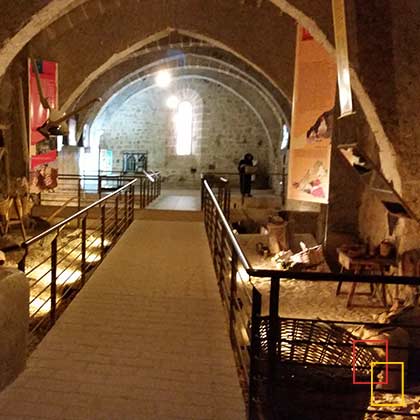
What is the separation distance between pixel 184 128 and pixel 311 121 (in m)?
11.1

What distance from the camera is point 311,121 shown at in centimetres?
682

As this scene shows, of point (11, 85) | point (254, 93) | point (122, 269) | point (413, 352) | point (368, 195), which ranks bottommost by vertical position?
point (413, 352)

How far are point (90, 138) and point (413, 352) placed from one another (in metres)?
13.0

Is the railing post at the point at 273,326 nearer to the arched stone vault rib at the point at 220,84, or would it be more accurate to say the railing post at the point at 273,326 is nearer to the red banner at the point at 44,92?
the red banner at the point at 44,92

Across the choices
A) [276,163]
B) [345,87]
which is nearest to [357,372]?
[345,87]

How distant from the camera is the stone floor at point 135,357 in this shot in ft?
7.99

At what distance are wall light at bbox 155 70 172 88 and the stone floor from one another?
11256 millimetres

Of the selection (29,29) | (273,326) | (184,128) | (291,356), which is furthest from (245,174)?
(273,326)

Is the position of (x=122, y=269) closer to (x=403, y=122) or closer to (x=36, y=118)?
(x=403, y=122)

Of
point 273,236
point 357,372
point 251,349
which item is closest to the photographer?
point 251,349

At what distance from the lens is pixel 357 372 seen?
3.40 metres

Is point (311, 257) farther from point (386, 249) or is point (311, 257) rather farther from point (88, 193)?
point (88, 193)

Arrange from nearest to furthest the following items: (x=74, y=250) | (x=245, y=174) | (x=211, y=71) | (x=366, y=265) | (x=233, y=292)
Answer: (x=233, y=292) < (x=366, y=265) < (x=74, y=250) < (x=245, y=174) < (x=211, y=71)

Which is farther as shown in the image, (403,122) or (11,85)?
(11,85)
